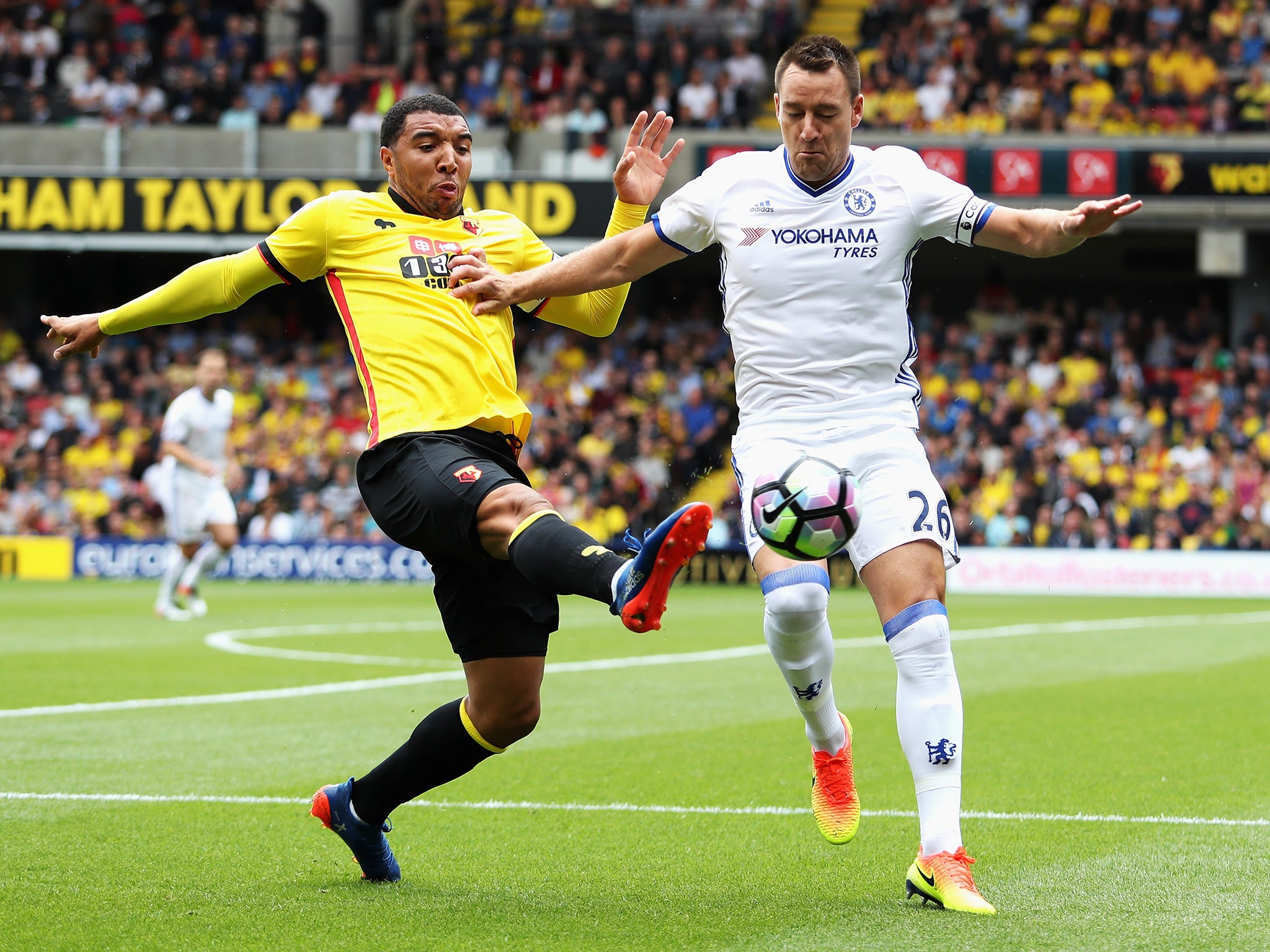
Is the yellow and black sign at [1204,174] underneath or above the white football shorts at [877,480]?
above

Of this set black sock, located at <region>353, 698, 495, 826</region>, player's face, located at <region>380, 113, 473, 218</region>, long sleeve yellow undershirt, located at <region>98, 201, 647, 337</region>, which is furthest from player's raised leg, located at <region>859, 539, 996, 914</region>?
long sleeve yellow undershirt, located at <region>98, 201, 647, 337</region>

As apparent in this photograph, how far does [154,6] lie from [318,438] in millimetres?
10540

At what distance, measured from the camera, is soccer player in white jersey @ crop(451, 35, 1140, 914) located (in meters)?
4.76

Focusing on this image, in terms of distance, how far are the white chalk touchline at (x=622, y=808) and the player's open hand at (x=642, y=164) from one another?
92.2 inches

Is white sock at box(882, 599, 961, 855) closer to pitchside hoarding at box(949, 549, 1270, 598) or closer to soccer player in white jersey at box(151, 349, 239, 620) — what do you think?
soccer player in white jersey at box(151, 349, 239, 620)

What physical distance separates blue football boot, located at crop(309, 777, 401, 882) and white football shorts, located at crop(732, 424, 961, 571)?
1493 millimetres

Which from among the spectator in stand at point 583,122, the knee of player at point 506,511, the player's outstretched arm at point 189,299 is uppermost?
the spectator in stand at point 583,122

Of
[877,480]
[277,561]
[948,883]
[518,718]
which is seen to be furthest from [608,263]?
[277,561]

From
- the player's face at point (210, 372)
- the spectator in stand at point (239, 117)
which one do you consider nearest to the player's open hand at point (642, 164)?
the player's face at point (210, 372)

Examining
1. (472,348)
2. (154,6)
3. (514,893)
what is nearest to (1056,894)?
(514,893)

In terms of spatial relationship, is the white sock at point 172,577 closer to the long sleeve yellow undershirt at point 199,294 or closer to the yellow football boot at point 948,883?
the long sleeve yellow undershirt at point 199,294

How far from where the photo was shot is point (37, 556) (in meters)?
23.9

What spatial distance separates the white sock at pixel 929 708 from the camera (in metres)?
4.63

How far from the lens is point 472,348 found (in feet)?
16.5
